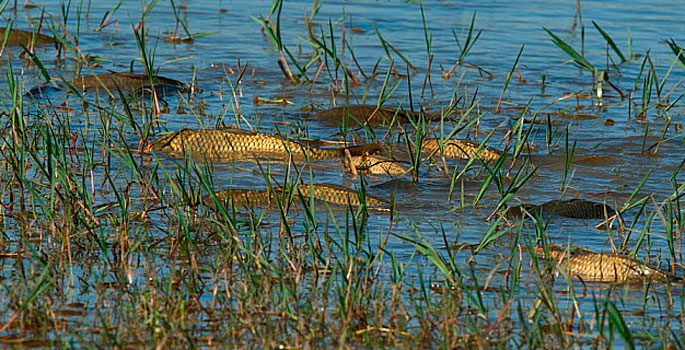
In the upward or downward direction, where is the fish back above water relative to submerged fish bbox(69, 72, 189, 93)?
downward

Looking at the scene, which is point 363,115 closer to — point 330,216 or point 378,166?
point 378,166

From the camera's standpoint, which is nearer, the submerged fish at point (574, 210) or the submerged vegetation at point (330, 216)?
the submerged vegetation at point (330, 216)

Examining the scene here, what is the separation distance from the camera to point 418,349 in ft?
11.7

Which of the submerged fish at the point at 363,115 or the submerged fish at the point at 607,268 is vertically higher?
the submerged fish at the point at 363,115

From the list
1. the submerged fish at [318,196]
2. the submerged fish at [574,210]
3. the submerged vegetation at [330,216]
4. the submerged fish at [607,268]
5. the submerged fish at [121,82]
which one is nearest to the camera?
the submerged vegetation at [330,216]

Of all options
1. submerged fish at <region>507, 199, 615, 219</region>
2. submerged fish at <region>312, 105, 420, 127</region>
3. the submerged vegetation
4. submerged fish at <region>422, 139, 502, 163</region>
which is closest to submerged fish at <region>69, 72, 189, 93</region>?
the submerged vegetation

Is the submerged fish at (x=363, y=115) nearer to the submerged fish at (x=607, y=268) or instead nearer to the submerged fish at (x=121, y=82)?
the submerged fish at (x=121, y=82)

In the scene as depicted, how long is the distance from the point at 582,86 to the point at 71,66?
11.4 ft

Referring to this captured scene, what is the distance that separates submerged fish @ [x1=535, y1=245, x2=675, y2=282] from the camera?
429 cm

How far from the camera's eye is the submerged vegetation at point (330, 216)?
3.65m

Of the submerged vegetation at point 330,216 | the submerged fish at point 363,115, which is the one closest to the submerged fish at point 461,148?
the submerged vegetation at point 330,216

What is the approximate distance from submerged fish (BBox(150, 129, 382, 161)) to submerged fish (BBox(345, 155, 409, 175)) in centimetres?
12

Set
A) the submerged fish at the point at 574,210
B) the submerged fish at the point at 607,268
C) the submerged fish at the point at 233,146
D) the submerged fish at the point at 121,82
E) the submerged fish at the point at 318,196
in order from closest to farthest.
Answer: the submerged fish at the point at 607,268, the submerged fish at the point at 318,196, the submerged fish at the point at 574,210, the submerged fish at the point at 233,146, the submerged fish at the point at 121,82

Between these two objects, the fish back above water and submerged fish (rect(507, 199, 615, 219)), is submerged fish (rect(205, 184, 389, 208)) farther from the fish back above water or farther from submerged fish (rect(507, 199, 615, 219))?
the fish back above water
